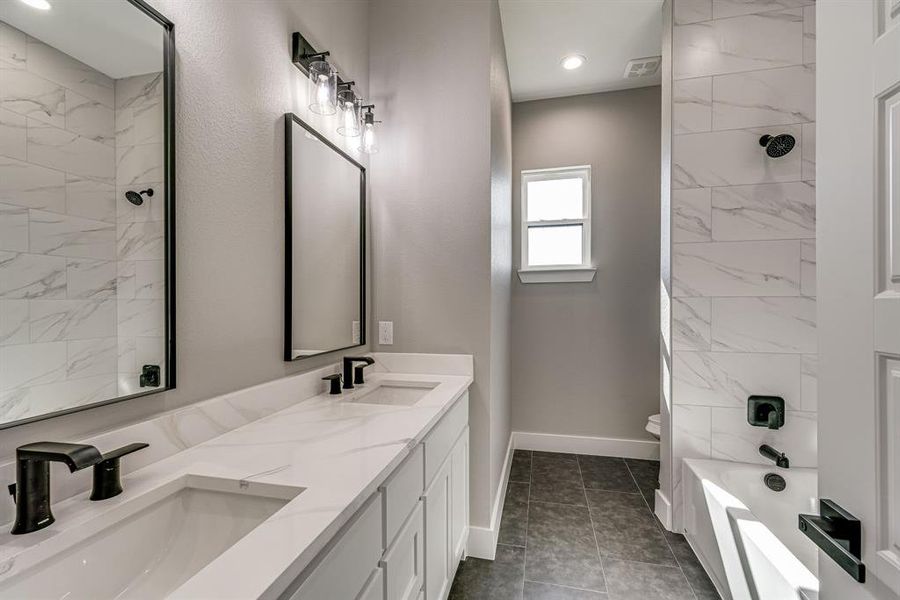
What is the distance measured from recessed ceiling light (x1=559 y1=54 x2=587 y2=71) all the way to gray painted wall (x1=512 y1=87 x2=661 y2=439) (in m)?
0.38

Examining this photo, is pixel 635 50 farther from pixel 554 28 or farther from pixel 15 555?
pixel 15 555

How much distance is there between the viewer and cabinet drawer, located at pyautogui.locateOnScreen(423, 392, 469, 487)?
122cm

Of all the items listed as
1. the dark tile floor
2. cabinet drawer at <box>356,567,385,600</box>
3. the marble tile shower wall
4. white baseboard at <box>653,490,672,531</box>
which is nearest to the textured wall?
cabinet drawer at <box>356,567,385,600</box>

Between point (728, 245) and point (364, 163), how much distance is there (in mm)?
1958

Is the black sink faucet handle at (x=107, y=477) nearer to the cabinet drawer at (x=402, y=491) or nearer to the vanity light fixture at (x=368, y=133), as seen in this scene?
the cabinet drawer at (x=402, y=491)

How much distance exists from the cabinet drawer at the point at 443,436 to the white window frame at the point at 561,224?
1650 millimetres

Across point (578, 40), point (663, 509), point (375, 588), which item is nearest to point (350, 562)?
point (375, 588)

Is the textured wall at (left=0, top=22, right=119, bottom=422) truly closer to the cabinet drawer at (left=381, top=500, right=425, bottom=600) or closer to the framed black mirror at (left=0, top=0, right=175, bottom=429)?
the framed black mirror at (left=0, top=0, right=175, bottom=429)

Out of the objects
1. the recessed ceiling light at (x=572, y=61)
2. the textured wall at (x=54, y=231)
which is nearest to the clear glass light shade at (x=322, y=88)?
the textured wall at (x=54, y=231)

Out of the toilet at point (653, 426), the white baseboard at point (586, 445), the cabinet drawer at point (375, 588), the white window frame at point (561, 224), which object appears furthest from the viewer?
the white window frame at point (561, 224)

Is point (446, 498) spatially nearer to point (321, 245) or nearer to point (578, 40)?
point (321, 245)

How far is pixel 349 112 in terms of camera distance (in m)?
1.69

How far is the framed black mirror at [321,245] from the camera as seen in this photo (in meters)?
1.37

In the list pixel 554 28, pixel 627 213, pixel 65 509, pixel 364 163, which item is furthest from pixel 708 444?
pixel 554 28
